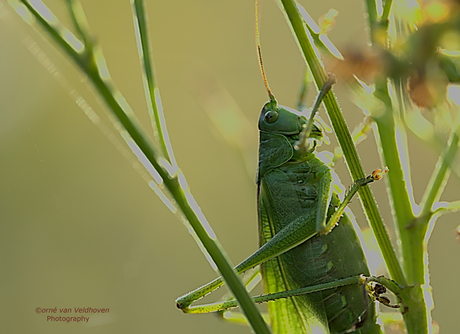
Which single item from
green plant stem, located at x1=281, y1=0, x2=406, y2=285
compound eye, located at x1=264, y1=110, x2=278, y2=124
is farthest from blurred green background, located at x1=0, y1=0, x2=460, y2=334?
green plant stem, located at x1=281, y1=0, x2=406, y2=285

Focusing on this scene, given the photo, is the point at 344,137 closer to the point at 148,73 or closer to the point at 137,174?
the point at 148,73

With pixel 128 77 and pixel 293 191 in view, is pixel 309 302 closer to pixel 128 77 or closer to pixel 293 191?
pixel 293 191

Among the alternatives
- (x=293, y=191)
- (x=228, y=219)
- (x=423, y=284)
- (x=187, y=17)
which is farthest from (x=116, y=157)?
(x=423, y=284)

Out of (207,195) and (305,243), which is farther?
(207,195)

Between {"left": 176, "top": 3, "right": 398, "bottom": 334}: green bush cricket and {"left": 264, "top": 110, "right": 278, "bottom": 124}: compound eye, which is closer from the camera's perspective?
{"left": 176, "top": 3, "right": 398, "bottom": 334}: green bush cricket

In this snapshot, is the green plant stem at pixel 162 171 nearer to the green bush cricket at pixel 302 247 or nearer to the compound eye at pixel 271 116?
the green bush cricket at pixel 302 247

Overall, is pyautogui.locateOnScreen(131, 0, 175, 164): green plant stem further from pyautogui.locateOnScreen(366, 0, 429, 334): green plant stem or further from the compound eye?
the compound eye
